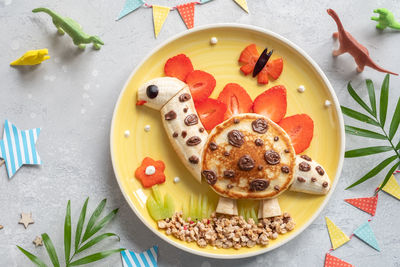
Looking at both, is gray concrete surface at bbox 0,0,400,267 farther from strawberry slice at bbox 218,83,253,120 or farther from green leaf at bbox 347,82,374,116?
strawberry slice at bbox 218,83,253,120

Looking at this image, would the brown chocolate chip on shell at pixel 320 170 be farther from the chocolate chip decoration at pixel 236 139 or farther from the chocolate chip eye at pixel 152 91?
the chocolate chip eye at pixel 152 91

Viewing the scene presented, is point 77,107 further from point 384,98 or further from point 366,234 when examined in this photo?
point 366,234

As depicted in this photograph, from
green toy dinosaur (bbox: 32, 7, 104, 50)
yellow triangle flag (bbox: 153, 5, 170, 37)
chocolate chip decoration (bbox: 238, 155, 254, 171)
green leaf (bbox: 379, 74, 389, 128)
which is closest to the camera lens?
chocolate chip decoration (bbox: 238, 155, 254, 171)

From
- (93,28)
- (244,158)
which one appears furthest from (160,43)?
(244,158)

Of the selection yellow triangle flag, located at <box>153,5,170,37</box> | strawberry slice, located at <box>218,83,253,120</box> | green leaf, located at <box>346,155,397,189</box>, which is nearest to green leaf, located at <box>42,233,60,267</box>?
strawberry slice, located at <box>218,83,253,120</box>

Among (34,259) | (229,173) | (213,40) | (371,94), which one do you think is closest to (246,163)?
(229,173)

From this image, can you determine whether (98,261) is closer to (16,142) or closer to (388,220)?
(16,142)
